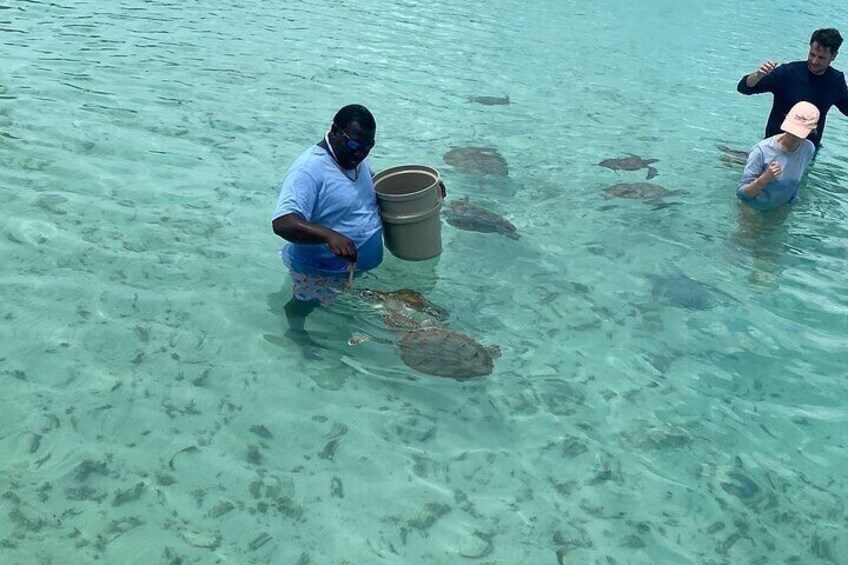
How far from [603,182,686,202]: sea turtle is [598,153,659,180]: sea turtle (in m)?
0.57

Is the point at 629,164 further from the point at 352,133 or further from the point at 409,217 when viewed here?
the point at 352,133

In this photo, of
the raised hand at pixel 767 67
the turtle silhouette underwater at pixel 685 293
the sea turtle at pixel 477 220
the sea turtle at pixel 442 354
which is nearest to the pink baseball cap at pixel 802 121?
the raised hand at pixel 767 67

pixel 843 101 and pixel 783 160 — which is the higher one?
pixel 843 101

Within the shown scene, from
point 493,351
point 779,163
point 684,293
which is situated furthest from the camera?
point 779,163

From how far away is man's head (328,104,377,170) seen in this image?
185 inches

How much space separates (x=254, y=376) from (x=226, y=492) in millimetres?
1041

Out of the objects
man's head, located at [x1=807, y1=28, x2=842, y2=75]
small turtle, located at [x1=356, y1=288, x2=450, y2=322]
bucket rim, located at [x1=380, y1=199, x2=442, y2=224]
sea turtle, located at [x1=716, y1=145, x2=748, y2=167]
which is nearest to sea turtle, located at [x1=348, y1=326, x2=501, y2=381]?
small turtle, located at [x1=356, y1=288, x2=450, y2=322]

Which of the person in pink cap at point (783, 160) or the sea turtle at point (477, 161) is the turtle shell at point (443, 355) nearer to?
the person in pink cap at point (783, 160)

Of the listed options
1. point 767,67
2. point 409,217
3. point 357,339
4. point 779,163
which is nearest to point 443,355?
point 357,339

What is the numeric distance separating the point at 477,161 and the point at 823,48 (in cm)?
379

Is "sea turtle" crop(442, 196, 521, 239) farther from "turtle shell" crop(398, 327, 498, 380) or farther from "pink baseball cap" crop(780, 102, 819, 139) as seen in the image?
"pink baseball cap" crop(780, 102, 819, 139)

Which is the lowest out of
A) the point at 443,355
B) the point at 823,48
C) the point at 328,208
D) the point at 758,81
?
the point at 443,355

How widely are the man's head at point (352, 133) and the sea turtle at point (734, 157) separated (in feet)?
22.5

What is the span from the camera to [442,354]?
510 centimetres
